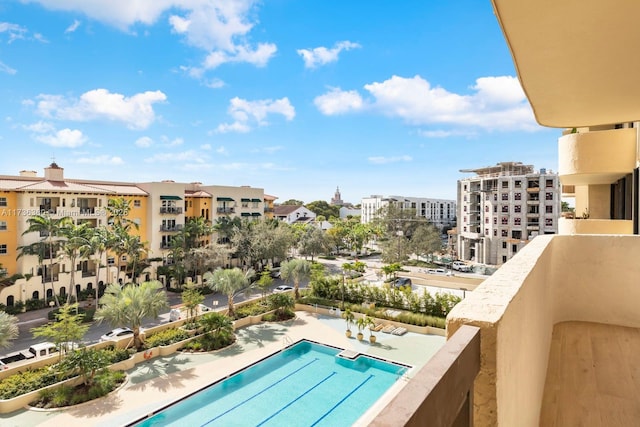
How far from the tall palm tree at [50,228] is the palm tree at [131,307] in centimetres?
865

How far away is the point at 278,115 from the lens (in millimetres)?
54938

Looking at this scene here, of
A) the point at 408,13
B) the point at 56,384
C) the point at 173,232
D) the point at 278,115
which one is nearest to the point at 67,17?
the point at 173,232

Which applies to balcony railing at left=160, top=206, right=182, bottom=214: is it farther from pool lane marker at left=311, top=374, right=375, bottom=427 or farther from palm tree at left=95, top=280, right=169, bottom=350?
pool lane marker at left=311, top=374, right=375, bottom=427

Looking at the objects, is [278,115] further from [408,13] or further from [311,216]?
[408,13]

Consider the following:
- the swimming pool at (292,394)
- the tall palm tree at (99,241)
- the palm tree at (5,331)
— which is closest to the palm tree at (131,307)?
the palm tree at (5,331)

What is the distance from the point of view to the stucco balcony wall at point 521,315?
1438 millimetres

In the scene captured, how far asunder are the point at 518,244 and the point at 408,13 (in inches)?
1155

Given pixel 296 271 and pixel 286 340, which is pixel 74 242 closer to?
pixel 296 271

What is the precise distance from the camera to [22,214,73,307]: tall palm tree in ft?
71.7

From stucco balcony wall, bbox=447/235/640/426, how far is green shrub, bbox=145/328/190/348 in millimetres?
15825

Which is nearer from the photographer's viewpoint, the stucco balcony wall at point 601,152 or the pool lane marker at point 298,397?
the stucco balcony wall at point 601,152

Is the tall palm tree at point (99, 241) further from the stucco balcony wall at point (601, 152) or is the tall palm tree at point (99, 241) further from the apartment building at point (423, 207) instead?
the apartment building at point (423, 207)

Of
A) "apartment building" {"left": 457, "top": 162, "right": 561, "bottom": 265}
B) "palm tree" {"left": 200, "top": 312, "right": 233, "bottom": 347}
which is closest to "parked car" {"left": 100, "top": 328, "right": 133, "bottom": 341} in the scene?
"palm tree" {"left": 200, "top": 312, "right": 233, "bottom": 347}

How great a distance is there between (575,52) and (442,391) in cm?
343
